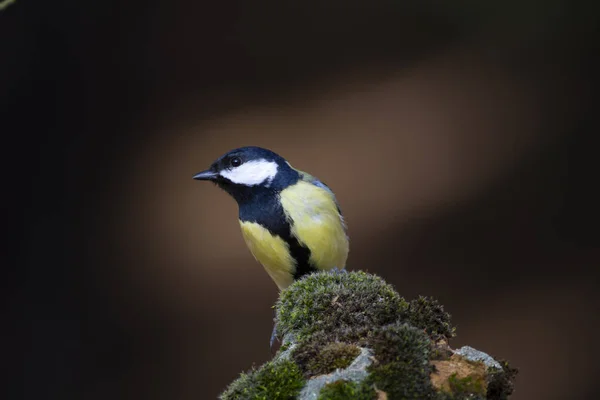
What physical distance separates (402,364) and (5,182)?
10.3ft

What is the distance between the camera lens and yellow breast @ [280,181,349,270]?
99.6 inches

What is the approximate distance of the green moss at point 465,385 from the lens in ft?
5.23

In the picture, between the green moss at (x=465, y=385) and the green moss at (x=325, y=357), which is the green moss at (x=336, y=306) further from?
the green moss at (x=465, y=385)

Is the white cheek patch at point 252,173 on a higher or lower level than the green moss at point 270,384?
higher

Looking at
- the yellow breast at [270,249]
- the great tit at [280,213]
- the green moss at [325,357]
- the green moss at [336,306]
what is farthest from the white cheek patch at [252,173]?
the green moss at [325,357]

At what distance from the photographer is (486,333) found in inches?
159

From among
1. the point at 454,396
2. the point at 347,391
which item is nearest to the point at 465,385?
the point at 454,396

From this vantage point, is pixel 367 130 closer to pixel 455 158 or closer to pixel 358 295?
pixel 455 158

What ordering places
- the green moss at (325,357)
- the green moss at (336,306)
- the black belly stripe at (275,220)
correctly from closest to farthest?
the green moss at (325,357) < the green moss at (336,306) < the black belly stripe at (275,220)

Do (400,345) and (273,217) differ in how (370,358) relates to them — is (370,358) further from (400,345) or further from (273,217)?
(273,217)

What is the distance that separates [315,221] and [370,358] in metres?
0.97

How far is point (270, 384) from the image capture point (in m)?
1.63

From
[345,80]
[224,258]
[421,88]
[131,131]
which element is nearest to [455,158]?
[421,88]

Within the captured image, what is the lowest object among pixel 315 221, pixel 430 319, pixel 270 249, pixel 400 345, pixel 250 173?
pixel 400 345
